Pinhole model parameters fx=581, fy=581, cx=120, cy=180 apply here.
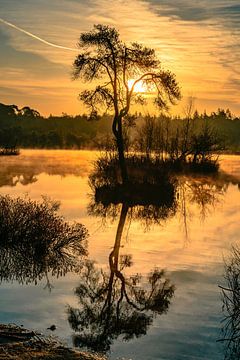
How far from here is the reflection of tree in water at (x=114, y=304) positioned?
32.9 feet

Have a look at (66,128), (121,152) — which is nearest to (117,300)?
(121,152)

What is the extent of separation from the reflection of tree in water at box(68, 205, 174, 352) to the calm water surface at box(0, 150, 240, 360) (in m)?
0.17

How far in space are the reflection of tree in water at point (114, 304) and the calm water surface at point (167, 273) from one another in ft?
0.55

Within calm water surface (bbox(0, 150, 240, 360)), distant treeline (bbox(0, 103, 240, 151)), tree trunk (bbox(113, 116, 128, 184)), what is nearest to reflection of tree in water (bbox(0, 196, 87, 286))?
calm water surface (bbox(0, 150, 240, 360))

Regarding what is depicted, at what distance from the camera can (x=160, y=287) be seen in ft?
43.0

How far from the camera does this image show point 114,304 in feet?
38.5

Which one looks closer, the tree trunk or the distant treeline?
the tree trunk

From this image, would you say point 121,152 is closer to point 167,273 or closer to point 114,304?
point 167,273

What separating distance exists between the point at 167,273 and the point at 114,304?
10.6 ft

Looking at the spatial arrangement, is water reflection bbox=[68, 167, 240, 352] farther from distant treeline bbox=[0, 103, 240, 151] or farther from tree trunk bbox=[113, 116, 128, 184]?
distant treeline bbox=[0, 103, 240, 151]

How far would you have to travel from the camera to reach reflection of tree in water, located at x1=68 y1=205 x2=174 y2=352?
32.9ft

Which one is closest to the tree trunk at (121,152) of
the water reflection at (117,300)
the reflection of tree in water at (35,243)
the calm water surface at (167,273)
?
the calm water surface at (167,273)

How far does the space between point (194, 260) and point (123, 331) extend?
6.69 meters

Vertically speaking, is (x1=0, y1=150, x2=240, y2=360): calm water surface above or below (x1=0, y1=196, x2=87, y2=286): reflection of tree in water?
below
